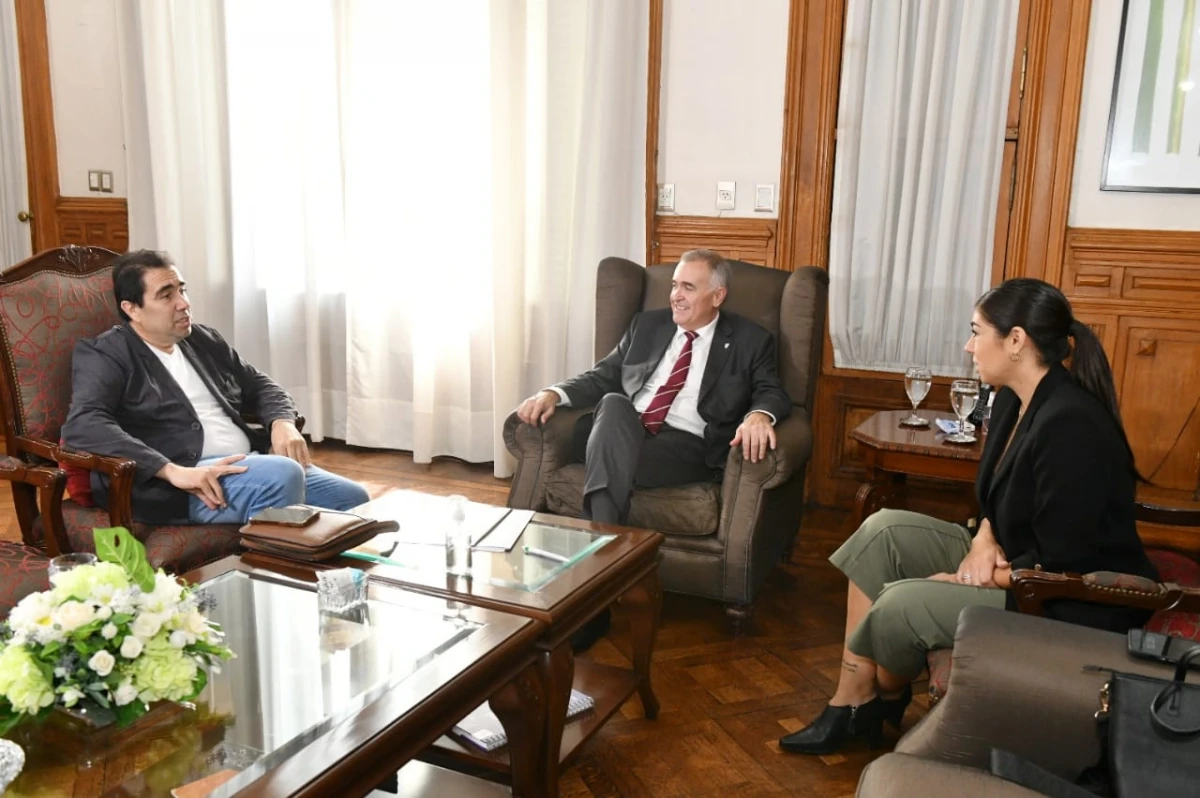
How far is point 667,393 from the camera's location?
9.84 ft

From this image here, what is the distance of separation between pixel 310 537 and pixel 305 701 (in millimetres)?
540

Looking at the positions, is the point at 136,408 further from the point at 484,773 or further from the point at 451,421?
the point at 451,421

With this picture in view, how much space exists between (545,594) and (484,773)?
375 mm

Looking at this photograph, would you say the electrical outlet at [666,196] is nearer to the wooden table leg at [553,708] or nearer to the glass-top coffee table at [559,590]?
the glass-top coffee table at [559,590]

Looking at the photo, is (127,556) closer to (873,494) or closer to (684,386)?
(684,386)

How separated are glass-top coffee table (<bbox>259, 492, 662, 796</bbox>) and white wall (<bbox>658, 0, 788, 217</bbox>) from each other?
1.88 m

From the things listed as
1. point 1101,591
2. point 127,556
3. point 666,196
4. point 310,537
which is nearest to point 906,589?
point 1101,591

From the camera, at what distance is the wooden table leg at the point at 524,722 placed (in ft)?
5.64

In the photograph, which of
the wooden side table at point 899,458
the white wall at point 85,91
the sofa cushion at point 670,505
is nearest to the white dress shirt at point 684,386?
the sofa cushion at point 670,505

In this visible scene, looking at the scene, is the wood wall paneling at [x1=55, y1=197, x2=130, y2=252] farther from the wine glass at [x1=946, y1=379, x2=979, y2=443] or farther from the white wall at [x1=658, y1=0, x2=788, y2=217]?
the wine glass at [x1=946, y1=379, x2=979, y2=443]

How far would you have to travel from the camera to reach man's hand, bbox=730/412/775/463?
2.60m

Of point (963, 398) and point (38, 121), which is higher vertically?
point (38, 121)

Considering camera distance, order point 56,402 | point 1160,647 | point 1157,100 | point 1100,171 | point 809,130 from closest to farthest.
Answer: point 1160,647, point 56,402, point 1157,100, point 1100,171, point 809,130

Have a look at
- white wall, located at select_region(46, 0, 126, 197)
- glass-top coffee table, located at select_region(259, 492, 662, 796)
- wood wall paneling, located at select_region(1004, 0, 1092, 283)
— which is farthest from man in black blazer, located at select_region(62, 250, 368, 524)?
white wall, located at select_region(46, 0, 126, 197)
